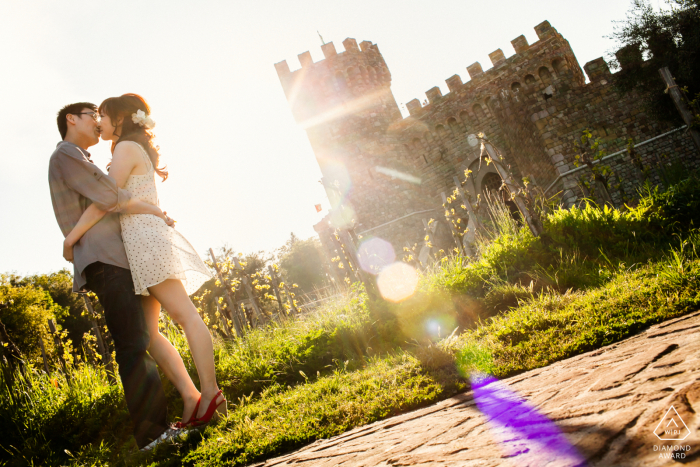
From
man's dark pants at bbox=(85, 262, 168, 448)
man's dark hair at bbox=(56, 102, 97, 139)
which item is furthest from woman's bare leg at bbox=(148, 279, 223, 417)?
man's dark hair at bbox=(56, 102, 97, 139)

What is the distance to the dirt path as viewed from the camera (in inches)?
29.9

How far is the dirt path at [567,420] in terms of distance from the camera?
29.9 inches

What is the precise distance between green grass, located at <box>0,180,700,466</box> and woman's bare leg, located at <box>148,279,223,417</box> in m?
0.23

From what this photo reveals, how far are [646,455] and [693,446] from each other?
74 mm

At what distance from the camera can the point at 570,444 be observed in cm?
82

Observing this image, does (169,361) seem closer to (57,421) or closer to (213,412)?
(213,412)

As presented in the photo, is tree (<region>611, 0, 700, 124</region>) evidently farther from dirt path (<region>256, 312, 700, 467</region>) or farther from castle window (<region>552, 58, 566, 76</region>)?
dirt path (<region>256, 312, 700, 467</region>)

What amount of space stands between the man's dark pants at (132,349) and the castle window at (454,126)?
668 inches

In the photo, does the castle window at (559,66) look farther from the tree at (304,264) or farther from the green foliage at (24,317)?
the tree at (304,264)

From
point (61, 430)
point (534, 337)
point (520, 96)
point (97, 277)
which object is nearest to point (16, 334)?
point (61, 430)

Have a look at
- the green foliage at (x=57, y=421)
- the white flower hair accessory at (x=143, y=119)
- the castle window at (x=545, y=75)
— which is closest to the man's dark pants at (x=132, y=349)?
the green foliage at (x=57, y=421)

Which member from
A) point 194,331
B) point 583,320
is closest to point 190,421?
point 194,331

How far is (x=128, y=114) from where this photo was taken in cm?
268

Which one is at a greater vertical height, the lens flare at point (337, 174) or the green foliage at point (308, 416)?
the lens flare at point (337, 174)
